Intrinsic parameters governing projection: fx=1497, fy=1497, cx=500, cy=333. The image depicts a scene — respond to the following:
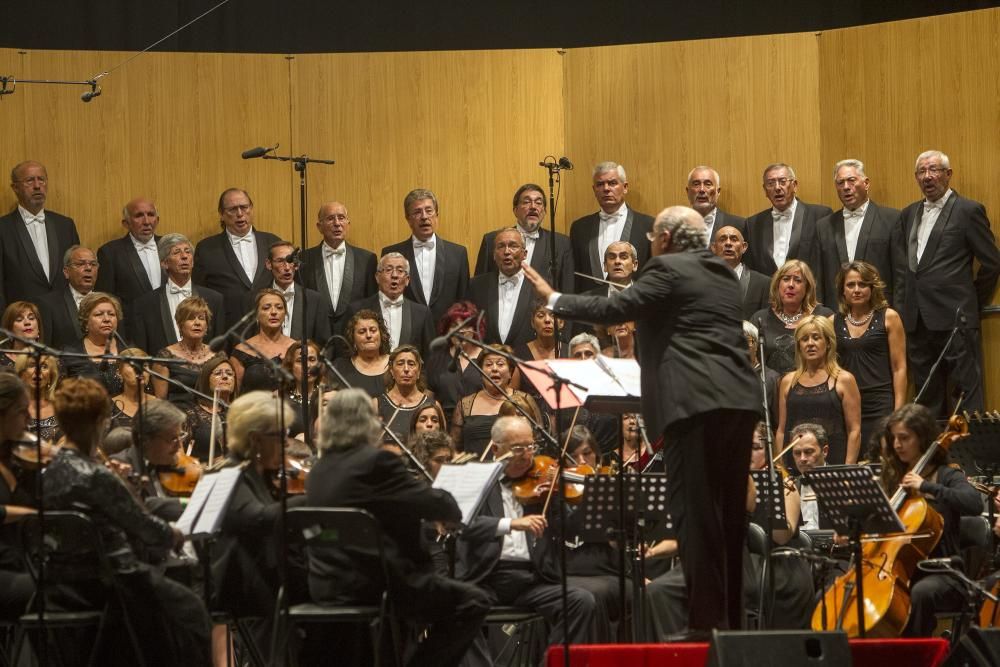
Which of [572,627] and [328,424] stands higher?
[328,424]

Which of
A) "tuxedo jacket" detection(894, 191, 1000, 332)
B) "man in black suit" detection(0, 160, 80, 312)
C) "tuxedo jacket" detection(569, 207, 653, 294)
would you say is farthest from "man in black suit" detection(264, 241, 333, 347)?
"tuxedo jacket" detection(894, 191, 1000, 332)

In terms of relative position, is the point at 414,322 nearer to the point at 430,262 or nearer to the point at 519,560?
the point at 430,262

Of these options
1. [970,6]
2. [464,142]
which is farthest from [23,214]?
[970,6]

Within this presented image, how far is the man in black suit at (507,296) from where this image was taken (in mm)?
8305

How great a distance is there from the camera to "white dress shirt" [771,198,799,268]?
862 cm

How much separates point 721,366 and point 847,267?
3269 mm

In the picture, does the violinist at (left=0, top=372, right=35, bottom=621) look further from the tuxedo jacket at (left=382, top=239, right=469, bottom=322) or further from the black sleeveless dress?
the black sleeveless dress

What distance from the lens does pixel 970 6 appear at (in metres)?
9.62

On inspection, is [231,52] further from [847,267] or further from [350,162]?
[847,267]

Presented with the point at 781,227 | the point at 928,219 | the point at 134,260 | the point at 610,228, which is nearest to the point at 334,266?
the point at 134,260

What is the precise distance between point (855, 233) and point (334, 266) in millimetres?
2993

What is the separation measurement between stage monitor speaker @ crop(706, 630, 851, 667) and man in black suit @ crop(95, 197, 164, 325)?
5.23m

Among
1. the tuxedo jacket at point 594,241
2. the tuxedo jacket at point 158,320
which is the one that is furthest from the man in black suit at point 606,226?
the tuxedo jacket at point 158,320

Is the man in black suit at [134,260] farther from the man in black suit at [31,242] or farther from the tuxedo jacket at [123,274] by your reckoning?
the man in black suit at [31,242]
